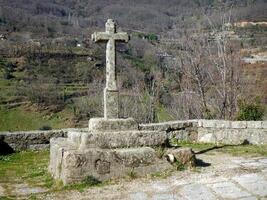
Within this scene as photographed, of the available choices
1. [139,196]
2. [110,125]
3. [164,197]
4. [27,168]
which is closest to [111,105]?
[110,125]

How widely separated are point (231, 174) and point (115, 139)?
1965 millimetres

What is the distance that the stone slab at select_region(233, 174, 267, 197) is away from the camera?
626 centimetres

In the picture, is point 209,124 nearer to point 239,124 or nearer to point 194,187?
point 239,124

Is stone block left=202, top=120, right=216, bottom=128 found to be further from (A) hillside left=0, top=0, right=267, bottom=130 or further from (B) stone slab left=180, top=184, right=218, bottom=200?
(B) stone slab left=180, top=184, right=218, bottom=200

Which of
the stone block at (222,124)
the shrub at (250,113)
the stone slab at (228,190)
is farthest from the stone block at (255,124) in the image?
the stone slab at (228,190)

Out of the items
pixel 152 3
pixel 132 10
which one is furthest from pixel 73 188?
pixel 152 3

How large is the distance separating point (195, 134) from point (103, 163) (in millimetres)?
5044

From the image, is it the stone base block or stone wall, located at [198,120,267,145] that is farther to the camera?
stone wall, located at [198,120,267,145]

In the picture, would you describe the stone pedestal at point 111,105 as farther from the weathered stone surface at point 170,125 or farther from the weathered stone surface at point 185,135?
the weathered stone surface at point 185,135

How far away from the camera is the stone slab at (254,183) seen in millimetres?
6255

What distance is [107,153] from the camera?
6.92m

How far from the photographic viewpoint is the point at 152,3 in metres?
135

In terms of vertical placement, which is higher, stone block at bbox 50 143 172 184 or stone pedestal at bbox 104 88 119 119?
stone pedestal at bbox 104 88 119 119

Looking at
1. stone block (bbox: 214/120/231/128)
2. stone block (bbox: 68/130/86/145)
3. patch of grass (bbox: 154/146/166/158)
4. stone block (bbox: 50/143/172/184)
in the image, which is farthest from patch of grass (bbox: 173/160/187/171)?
stone block (bbox: 214/120/231/128)
